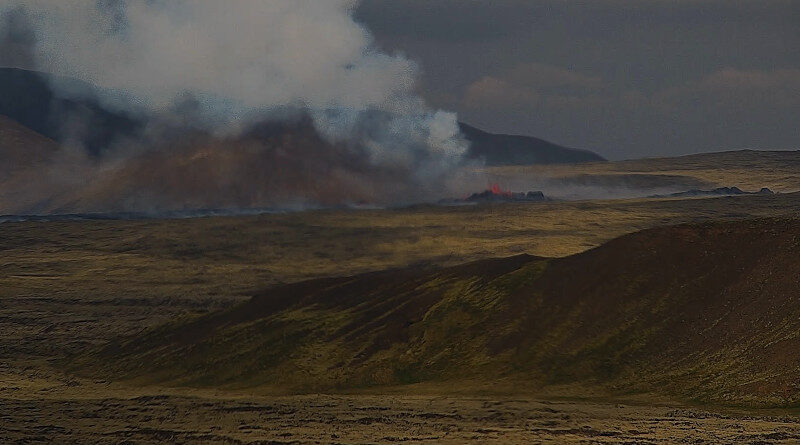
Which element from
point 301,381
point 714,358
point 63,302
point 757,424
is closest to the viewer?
point 757,424

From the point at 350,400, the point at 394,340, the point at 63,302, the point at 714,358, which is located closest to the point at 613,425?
the point at 714,358

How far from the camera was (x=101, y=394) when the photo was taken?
116 metres

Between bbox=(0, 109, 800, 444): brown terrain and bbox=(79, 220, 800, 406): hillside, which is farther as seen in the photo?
bbox=(79, 220, 800, 406): hillside

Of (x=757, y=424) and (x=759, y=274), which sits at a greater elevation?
(x=759, y=274)

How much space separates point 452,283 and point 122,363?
40831 mm

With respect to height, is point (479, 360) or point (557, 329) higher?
point (557, 329)

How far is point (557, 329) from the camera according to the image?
10831 centimetres

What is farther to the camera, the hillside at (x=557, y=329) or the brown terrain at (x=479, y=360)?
the hillside at (x=557, y=329)

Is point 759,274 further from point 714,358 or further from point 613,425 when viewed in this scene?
point 613,425

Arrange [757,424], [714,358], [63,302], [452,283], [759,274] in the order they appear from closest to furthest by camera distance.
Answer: [757,424]
[714,358]
[759,274]
[452,283]
[63,302]

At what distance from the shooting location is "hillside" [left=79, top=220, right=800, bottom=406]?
94938 mm

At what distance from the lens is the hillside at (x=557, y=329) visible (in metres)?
94.9

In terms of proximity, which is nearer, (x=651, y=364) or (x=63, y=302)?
(x=651, y=364)

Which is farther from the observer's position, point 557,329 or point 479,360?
point 557,329
